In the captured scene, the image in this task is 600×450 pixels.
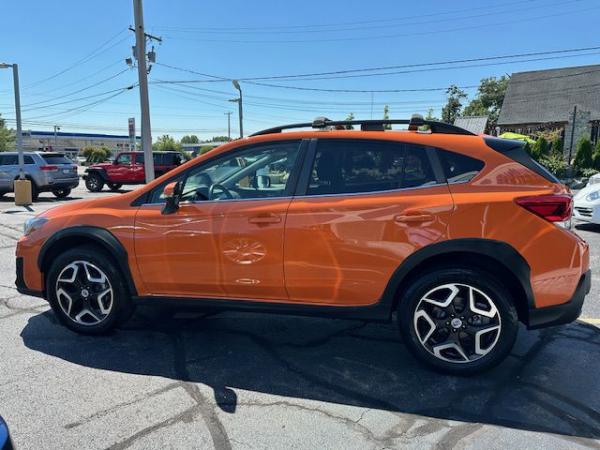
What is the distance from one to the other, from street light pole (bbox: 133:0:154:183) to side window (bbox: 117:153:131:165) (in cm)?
769

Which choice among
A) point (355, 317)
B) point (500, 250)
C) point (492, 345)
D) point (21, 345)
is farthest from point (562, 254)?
point (21, 345)

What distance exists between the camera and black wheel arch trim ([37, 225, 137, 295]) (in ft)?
12.5

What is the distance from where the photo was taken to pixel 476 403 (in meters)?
2.99

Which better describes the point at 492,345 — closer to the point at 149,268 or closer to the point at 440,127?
the point at 440,127

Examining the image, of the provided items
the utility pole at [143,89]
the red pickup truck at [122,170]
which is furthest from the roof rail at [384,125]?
the red pickup truck at [122,170]

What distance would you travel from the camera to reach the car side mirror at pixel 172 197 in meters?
3.59

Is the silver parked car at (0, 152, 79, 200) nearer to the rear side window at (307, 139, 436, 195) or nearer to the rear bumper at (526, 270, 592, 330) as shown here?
the rear side window at (307, 139, 436, 195)

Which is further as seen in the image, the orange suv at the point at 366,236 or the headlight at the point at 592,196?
the headlight at the point at 592,196

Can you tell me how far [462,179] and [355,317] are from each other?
4.04 ft

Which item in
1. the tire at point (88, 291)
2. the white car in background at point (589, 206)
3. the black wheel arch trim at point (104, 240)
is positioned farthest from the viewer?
the white car in background at point (589, 206)

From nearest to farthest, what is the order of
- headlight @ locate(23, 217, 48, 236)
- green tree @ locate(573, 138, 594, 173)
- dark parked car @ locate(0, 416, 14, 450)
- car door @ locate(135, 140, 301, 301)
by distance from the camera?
dark parked car @ locate(0, 416, 14, 450)
car door @ locate(135, 140, 301, 301)
headlight @ locate(23, 217, 48, 236)
green tree @ locate(573, 138, 594, 173)

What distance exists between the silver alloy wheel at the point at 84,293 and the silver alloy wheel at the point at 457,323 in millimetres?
2551

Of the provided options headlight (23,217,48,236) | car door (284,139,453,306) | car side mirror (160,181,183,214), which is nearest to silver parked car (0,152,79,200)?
headlight (23,217,48,236)

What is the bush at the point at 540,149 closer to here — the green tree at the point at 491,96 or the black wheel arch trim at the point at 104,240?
the black wheel arch trim at the point at 104,240
